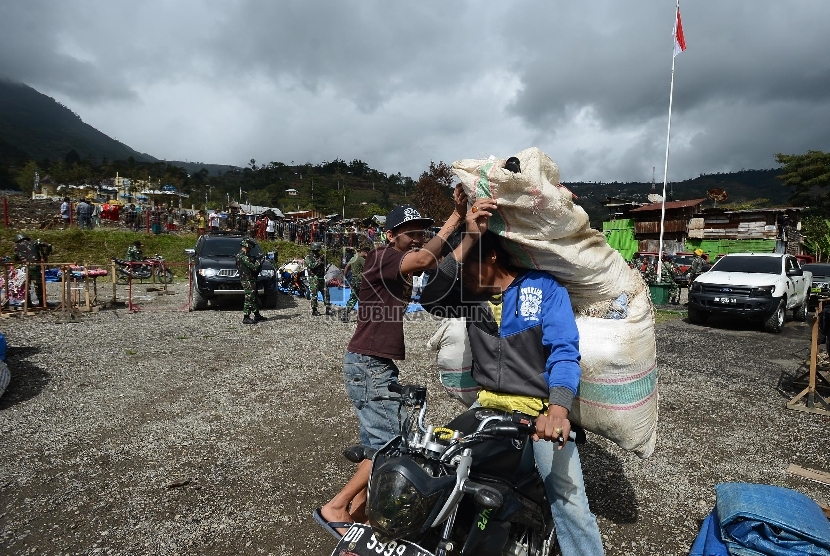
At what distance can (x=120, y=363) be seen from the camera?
7004mm

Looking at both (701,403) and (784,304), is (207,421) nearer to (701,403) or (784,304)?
(701,403)

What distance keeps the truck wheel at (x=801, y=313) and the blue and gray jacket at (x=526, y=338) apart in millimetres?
A: 13588

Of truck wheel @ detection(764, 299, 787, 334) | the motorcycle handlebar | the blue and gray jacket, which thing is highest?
the blue and gray jacket

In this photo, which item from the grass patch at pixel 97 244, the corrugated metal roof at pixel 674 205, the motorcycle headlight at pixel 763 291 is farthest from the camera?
the corrugated metal roof at pixel 674 205

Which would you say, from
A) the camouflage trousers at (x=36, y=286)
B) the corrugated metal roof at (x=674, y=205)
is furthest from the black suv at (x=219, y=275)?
the corrugated metal roof at (x=674, y=205)

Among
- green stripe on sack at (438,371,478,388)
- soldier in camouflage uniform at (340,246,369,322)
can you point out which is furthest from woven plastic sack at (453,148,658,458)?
soldier in camouflage uniform at (340,246,369,322)

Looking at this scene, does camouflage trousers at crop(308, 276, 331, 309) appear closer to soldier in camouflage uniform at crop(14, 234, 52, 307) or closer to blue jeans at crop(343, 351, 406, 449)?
soldier in camouflage uniform at crop(14, 234, 52, 307)

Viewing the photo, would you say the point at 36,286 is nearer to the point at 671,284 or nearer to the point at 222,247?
the point at 222,247

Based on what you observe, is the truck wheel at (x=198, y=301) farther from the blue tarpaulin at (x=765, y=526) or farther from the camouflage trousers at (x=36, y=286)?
the blue tarpaulin at (x=765, y=526)

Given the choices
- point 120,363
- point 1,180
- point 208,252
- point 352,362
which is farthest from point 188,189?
point 352,362

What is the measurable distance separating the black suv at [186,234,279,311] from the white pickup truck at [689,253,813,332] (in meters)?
10.5

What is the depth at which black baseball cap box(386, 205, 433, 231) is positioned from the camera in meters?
2.95

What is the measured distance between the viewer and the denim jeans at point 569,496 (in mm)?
2172

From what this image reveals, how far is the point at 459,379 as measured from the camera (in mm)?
2748
